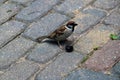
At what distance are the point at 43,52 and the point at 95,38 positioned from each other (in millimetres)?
689

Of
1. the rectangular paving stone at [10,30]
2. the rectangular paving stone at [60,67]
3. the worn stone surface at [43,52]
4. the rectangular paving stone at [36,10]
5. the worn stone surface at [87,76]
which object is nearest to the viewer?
the worn stone surface at [87,76]

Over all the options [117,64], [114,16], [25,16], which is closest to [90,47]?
[117,64]

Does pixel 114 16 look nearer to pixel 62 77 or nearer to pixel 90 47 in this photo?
pixel 90 47

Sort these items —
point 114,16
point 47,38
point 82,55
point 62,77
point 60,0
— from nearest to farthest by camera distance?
point 62,77
point 82,55
point 47,38
point 114,16
point 60,0

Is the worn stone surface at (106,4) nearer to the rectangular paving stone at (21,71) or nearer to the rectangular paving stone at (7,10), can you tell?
the rectangular paving stone at (7,10)

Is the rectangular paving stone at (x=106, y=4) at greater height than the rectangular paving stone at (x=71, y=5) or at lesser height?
lesser

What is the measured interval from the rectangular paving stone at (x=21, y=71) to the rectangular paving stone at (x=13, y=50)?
0.40 ft

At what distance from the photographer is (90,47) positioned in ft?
14.3

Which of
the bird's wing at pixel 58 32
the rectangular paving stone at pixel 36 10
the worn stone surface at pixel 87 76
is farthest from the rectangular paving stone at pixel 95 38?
the rectangular paving stone at pixel 36 10

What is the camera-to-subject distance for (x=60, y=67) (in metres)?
4.08

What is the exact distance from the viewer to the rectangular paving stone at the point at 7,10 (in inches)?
202

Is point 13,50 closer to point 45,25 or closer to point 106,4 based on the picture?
point 45,25

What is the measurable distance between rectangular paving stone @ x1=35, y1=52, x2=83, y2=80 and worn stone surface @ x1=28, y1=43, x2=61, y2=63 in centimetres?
12

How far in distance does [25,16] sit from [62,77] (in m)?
1.48
